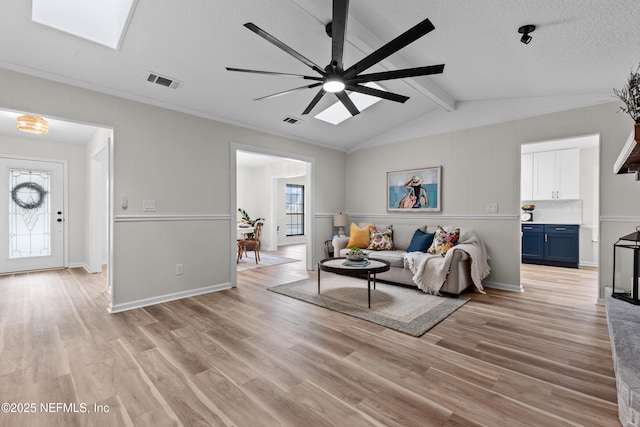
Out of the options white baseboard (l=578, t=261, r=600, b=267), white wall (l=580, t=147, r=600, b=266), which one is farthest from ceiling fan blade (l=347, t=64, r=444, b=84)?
white baseboard (l=578, t=261, r=600, b=267)

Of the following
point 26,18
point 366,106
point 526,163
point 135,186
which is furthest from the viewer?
point 526,163

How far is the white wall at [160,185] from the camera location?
122 inches

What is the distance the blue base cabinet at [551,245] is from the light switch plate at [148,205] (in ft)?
23.0

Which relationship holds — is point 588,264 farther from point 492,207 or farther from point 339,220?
point 339,220

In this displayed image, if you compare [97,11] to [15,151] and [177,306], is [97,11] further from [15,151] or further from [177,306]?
[15,151]

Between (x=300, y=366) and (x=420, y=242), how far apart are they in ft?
10.1

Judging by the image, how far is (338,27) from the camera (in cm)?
187

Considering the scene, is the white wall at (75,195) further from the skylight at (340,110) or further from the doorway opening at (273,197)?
the skylight at (340,110)

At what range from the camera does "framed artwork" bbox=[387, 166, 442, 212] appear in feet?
16.4

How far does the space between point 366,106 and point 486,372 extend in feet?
12.6

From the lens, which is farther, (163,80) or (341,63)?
(163,80)

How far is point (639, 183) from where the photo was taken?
10.8ft

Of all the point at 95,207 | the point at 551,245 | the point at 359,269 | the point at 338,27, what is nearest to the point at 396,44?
the point at 338,27

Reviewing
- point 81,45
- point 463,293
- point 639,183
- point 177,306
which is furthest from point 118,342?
point 639,183
